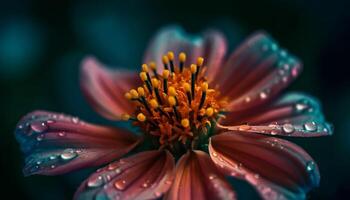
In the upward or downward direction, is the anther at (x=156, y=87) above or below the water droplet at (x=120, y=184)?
above

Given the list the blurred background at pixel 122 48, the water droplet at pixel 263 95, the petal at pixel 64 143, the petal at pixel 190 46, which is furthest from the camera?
the blurred background at pixel 122 48

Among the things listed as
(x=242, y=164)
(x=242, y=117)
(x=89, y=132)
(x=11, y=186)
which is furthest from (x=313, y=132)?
(x=11, y=186)

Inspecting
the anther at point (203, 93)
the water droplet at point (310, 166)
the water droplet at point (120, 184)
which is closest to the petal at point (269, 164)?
the water droplet at point (310, 166)

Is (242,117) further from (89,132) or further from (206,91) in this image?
(89,132)

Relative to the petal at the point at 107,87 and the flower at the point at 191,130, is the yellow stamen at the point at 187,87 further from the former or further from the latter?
the petal at the point at 107,87

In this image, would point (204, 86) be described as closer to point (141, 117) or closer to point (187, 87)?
point (187, 87)

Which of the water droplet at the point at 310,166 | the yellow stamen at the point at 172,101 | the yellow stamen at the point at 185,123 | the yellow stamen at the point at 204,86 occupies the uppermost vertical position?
the yellow stamen at the point at 204,86
